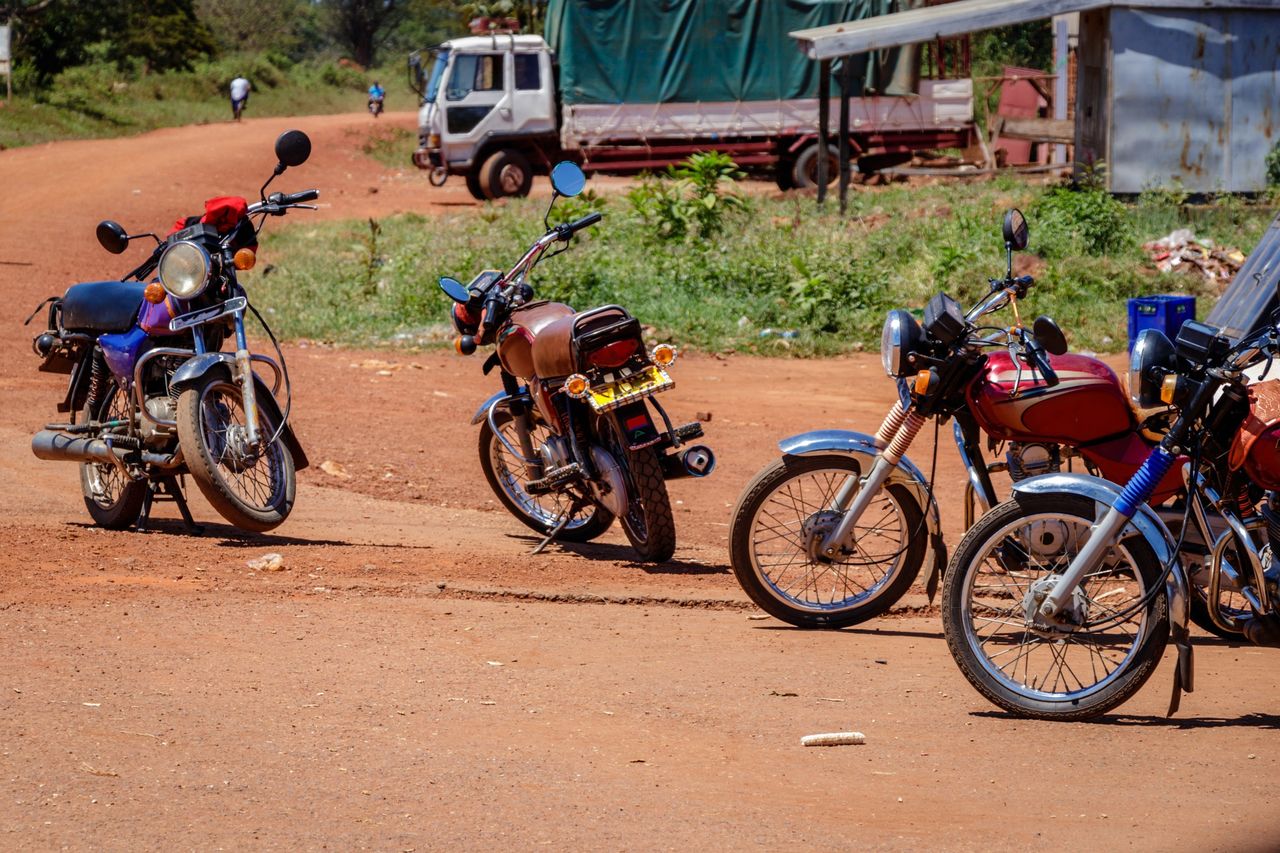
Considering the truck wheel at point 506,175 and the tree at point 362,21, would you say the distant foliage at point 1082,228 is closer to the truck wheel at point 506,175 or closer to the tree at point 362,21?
the truck wheel at point 506,175

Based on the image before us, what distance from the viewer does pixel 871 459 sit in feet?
17.4

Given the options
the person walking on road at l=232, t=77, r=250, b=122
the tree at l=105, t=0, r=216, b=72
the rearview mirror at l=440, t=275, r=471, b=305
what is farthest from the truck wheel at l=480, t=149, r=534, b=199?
the tree at l=105, t=0, r=216, b=72

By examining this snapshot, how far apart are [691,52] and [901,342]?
66.2 feet

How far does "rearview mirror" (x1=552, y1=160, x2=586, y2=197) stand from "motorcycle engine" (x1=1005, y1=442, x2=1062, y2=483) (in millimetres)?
2269

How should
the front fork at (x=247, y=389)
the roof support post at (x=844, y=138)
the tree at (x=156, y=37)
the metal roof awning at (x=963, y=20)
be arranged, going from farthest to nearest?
the tree at (x=156, y=37)
the roof support post at (x=844, y=138)
the metal roof awning at (x=963, y=20)
the front fork at (x=247, y=389)

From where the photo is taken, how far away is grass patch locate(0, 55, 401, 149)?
33219mm

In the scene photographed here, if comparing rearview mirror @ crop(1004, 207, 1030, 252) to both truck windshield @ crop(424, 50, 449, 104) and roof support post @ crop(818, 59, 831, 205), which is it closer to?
roof support post @ crop(818, 59, 831, 205)

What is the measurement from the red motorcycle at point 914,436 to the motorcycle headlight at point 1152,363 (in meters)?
0.29

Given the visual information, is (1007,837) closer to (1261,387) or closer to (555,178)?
(1261,387)

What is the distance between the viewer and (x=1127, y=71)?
1803cm

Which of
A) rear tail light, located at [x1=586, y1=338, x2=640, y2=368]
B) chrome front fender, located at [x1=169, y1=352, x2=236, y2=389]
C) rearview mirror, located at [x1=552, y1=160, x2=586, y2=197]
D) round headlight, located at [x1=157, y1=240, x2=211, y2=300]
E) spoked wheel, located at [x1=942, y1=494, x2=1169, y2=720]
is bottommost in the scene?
spoked wheel, located at [x1=942, y1=494, x2=1169, y2=720]

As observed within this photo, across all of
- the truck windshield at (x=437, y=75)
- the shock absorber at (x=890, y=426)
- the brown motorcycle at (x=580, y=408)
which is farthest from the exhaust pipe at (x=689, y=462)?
the truck windshield at (x=437, y=75)

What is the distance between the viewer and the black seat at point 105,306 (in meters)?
6.79

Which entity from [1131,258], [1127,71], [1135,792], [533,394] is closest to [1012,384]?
[1135,792]
